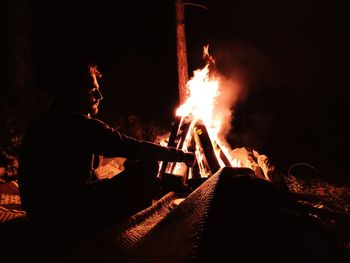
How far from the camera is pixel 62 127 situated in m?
2.79

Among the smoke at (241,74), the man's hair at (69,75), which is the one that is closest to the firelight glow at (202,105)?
the man's hair at (69,75)

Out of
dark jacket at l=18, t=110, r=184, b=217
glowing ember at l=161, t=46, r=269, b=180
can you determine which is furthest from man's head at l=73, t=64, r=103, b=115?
glowing ember at l=161, t=46, r=269, b=180

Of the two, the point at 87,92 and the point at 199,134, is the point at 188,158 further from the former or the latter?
the point at 199,134

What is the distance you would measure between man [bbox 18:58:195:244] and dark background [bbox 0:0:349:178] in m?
9.01

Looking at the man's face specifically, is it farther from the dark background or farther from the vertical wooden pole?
the dark background

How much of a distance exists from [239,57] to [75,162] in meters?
13.1

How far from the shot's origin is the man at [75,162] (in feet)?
9.10

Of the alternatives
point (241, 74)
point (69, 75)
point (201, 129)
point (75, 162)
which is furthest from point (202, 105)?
point (241, 74)

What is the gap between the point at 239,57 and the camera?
48.8ft

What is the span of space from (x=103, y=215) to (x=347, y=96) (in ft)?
44.9

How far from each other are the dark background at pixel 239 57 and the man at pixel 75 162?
355 inches

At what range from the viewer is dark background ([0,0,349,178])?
13391mm

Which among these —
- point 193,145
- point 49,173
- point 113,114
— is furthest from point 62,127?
point 113,114

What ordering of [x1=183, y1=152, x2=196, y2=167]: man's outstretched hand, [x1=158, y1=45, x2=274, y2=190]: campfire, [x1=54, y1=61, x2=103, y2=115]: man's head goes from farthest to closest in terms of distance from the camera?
[x1=158, y1=45, x2=274, y2=190]: campfire
[x1=183, y1=152, x2=196, y2=167]: man's outstretched hand
[x1=54, y1=61, x2=103, y2=115]: man's head
